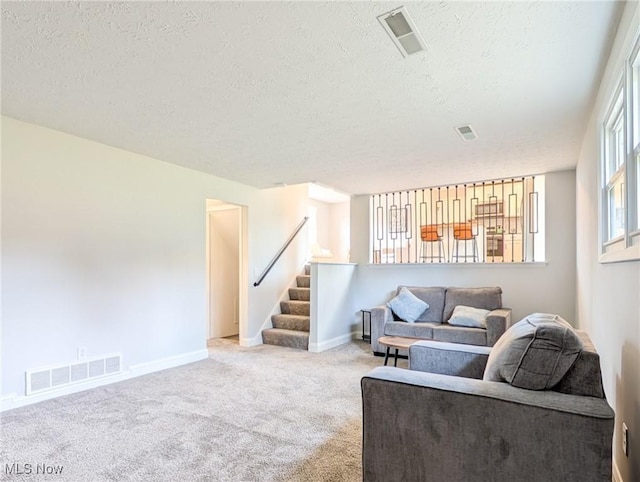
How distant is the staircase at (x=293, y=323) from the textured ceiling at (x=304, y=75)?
269 centimetres

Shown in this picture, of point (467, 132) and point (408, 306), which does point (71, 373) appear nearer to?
point (408, 306)

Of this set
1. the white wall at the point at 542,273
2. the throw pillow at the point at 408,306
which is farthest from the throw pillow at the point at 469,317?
the white wall at the point at 542,273

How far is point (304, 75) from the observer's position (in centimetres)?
230

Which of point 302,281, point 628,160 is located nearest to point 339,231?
point 302,281

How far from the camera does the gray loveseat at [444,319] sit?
4250mm

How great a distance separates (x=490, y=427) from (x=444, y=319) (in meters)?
3.64

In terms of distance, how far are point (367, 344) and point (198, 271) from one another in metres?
2.65

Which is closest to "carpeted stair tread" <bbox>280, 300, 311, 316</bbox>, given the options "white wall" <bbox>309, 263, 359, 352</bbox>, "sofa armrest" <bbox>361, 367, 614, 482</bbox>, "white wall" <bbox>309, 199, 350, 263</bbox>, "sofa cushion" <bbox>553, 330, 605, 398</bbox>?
"white wall" <bbox>309, 263, 359, 352</bbox>

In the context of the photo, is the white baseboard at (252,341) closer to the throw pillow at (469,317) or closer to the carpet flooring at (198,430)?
the carpet flooring at (198,430)

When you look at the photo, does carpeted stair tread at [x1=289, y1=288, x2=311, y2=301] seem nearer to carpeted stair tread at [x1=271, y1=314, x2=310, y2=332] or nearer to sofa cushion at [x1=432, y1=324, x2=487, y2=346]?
carpeted stair tread at [x1=271, y1=314, x2=310, y2=332]

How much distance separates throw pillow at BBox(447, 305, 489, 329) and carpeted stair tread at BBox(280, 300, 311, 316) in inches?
84.5

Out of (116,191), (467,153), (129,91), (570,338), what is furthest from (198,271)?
(570,338)

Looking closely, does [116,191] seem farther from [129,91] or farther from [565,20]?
[565,20]

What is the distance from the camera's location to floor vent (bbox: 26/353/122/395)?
3104 mm
